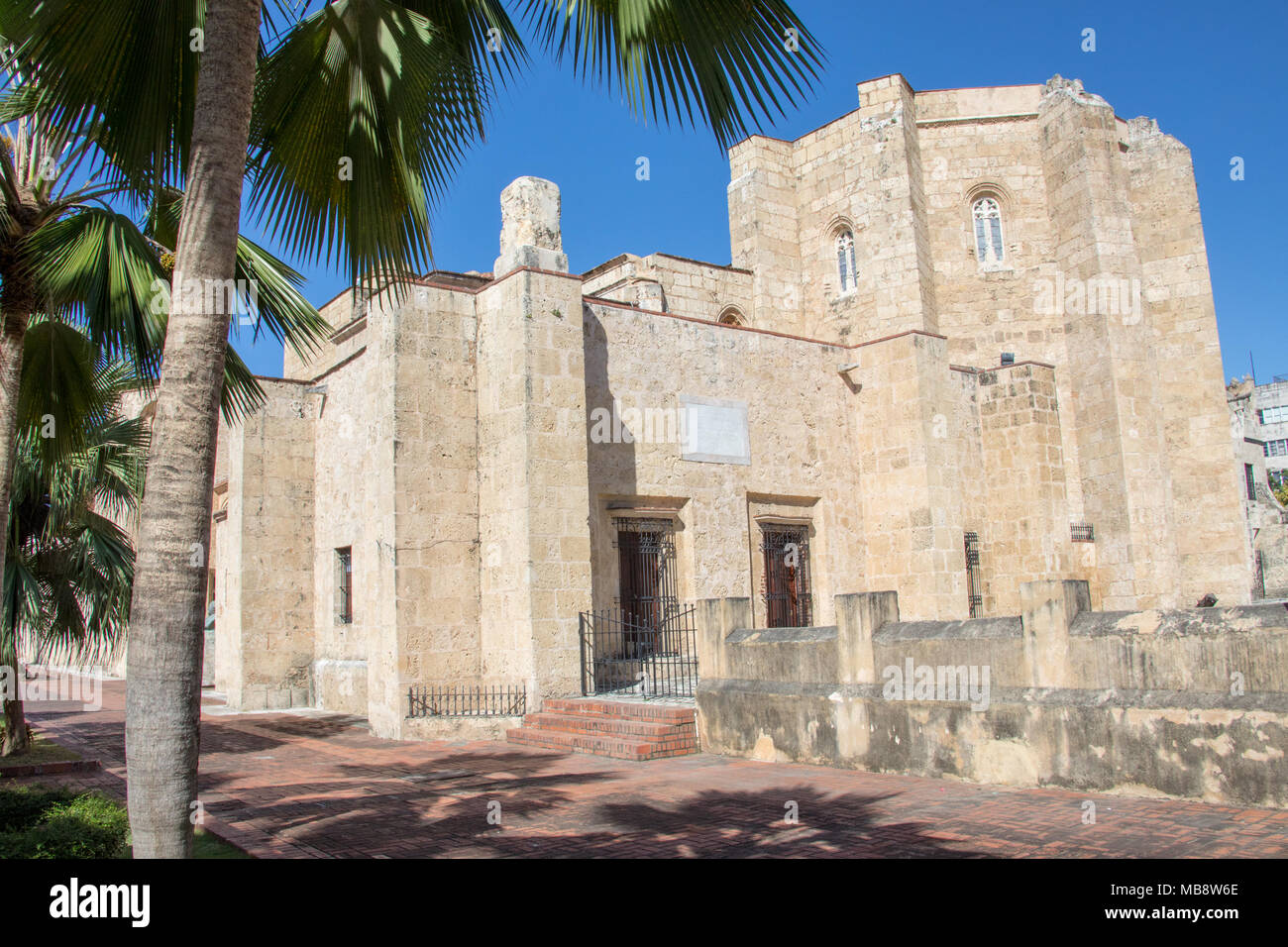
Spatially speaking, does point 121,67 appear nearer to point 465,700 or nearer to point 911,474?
point 465,700

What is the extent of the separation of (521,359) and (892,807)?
322 inches

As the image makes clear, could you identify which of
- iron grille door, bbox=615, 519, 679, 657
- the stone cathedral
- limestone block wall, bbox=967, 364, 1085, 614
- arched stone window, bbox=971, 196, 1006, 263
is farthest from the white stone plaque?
arched stone window, bbox=971, 196, 1006, 263

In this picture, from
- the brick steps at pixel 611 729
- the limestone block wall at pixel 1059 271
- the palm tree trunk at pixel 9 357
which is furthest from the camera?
the limestone block wall at pixel 1059 271

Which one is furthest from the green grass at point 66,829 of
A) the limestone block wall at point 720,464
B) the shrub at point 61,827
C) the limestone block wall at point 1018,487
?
the limestone block wall at point 1018,487

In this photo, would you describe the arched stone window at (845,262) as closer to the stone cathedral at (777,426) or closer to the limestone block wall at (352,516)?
the stone cathedral at (777,426)

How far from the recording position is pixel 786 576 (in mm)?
17141

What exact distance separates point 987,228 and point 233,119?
22.3 metres

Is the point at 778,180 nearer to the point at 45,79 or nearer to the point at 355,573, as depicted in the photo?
the point at 355,573

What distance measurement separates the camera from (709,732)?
1073cm

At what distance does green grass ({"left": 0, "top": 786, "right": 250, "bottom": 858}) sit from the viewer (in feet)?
18.3

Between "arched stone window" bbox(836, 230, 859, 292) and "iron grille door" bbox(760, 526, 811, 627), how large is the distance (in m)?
9.31

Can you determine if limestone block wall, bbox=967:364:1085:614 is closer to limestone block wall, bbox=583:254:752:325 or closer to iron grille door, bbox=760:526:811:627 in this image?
iron grille door, bbox=760:526:811:627

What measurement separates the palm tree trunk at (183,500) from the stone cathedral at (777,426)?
3269 millimetres

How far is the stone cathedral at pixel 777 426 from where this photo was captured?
44.5 feet
